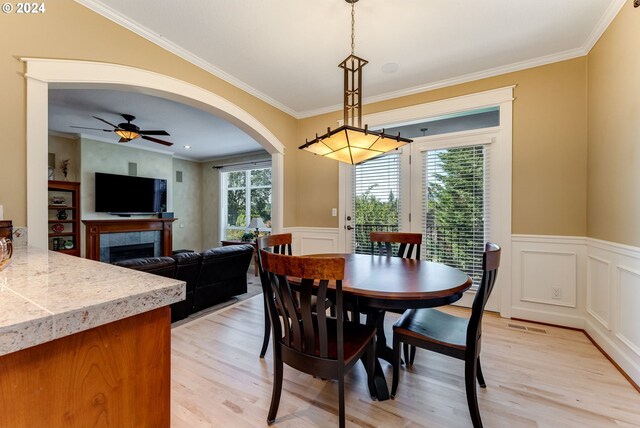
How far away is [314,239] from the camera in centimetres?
420

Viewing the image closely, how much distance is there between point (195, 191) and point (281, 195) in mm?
4247

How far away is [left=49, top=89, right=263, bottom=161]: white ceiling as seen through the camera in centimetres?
352

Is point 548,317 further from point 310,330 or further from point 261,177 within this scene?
point 261,177

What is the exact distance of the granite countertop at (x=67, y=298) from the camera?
0.55 metres

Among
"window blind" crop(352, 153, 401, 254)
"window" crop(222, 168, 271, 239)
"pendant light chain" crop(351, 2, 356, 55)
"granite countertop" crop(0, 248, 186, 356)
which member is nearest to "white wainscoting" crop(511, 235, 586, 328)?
"window blind" crop(352, 153, 401, 254)

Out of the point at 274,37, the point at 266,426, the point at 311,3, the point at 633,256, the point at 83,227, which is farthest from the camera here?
the point at 83,227

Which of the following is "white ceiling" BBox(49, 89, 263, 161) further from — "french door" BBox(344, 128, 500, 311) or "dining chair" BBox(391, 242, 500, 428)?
"dining chair" BBox(391, 242, 500, 428)

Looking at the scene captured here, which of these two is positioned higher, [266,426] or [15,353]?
[15,353]

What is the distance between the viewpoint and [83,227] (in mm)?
4938

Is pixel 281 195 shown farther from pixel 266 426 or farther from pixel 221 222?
pixel 221 222

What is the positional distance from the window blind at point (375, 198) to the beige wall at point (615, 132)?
1.85 metres

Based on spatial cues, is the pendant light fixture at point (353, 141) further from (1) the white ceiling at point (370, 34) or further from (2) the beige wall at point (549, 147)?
(2) the beige wall at point (549, 147)

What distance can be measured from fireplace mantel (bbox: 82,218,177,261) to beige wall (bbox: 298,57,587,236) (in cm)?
619

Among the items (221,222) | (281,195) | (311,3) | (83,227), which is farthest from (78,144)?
(311,3)
